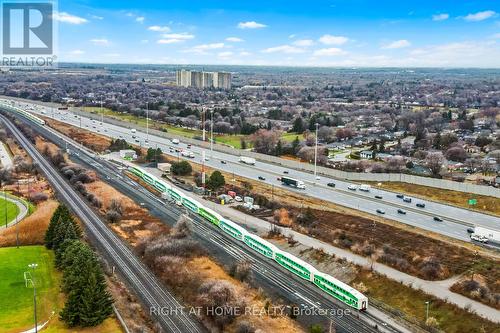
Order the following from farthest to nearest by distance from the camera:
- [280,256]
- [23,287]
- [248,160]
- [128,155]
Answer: [128,155], [248,160], [280,256], [23,287]

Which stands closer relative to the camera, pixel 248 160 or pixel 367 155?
pixel 248 160

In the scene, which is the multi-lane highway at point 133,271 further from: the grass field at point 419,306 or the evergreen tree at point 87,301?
the grass field at point 419,306

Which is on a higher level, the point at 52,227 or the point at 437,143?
the point at 437,143

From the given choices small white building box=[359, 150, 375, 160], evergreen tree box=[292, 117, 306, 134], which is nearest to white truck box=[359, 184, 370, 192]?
small white building box=[359, 150, 375, 160]

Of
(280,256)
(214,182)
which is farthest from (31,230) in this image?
(280,256)

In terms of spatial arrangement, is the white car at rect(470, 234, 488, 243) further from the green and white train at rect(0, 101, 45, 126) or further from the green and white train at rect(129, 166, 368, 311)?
the green and white train at rect(0, 101, 45, 126)

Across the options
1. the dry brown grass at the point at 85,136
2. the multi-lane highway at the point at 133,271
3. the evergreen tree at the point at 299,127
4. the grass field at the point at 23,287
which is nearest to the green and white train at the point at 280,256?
the multi-lane highway at the point at 133,271

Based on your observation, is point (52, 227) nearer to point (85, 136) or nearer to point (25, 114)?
point (85, 136)

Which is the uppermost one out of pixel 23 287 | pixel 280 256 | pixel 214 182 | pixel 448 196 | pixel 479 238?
pixel 214 182
